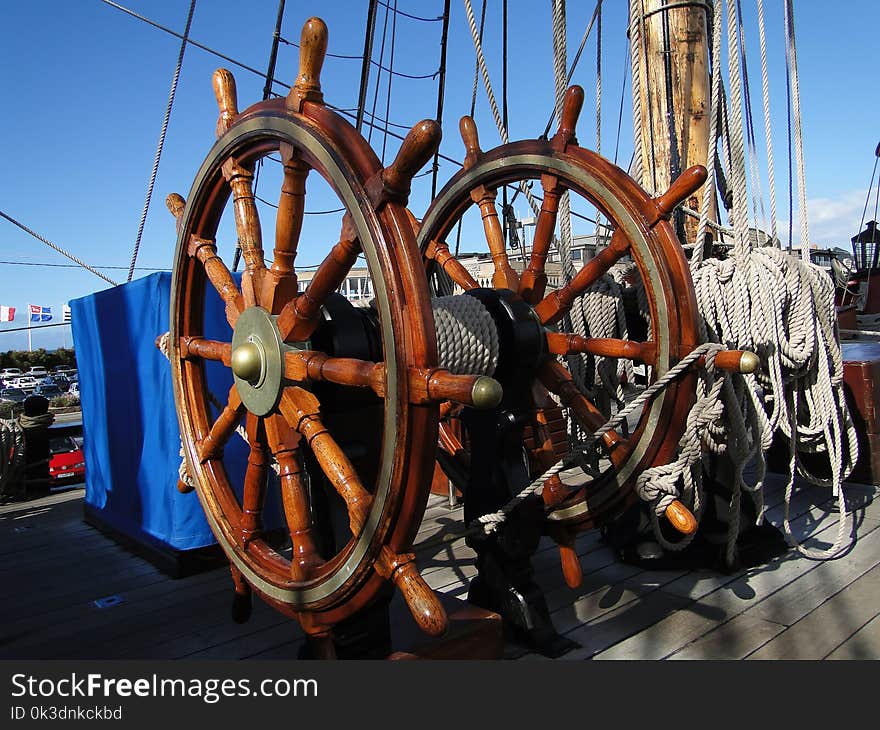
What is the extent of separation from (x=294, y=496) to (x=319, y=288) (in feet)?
1.51

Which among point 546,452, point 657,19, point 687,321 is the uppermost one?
point 657,19

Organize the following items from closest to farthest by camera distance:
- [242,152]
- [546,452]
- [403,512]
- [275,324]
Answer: [403,512] → [275,324] → [242,152] → [546,452]

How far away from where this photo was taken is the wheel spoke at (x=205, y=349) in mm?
1707

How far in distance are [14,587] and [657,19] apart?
3.35 metres

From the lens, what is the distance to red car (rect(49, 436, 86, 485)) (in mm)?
4930

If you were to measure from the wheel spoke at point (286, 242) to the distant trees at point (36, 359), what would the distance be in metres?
38.2

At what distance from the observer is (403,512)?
3.90 feet

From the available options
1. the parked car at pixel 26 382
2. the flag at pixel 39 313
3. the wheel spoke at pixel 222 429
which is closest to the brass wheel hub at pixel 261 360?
the wheel spoke at pixel 222 429

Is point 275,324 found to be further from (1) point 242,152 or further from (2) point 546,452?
(2) point 546,452

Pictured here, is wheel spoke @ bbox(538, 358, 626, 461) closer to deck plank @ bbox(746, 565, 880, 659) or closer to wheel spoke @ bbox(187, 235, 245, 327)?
deck plank @ bbox(746, 565, 880, 659)

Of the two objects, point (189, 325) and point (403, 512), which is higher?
point (189, 325)

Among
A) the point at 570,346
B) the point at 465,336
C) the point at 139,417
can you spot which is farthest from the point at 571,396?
the point at 139,417

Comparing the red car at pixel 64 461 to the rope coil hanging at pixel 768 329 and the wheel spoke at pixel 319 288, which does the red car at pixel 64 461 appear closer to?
the wheel spoke at pixel 319 288

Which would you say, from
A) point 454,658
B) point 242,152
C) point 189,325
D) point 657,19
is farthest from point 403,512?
point 657,19
